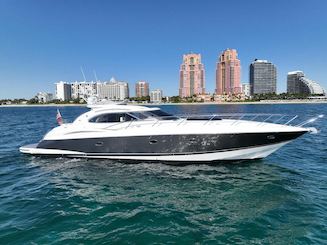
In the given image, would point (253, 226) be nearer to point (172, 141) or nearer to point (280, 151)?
point (172, 141)

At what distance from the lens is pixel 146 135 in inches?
485

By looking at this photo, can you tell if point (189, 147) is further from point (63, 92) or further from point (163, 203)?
point (63, 92)

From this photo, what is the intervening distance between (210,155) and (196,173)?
136cm

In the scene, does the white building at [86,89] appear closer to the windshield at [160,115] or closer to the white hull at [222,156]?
the windshield at [160,115]

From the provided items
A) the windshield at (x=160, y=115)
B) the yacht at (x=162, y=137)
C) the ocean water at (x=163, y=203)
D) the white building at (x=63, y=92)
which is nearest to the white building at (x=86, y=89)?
the yacht at (x=162, y=137)

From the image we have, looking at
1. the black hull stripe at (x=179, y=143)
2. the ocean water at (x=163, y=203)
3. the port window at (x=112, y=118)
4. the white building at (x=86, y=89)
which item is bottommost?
the ocean water at (x=163, y=203)

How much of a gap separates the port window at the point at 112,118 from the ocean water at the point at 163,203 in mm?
1975

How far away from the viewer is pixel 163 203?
26.9ft

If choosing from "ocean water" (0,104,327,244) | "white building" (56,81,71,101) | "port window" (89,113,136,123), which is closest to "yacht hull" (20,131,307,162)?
"ocean water" (0,104,327,244)

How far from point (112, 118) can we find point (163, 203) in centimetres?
637

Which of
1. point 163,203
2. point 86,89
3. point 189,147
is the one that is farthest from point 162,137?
point 86,89

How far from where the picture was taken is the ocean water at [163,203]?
6.36 meters

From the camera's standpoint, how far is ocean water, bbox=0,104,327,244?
6.36 m

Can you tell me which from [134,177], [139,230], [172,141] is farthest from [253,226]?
[172,141]
